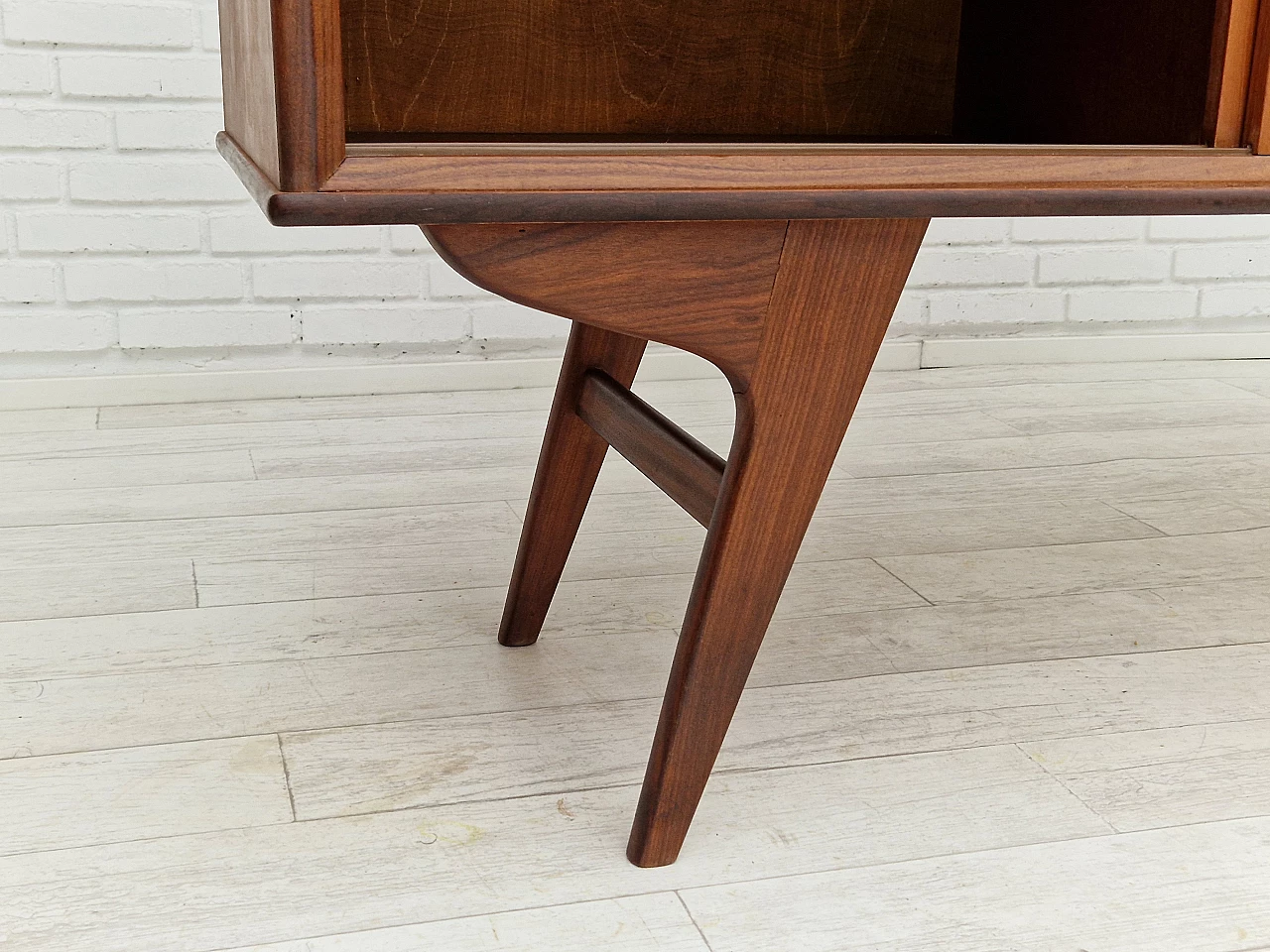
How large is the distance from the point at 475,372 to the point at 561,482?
0.98 meters

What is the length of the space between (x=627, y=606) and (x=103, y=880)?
0.55 m

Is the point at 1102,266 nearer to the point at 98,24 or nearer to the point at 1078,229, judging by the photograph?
the point at 1078,229

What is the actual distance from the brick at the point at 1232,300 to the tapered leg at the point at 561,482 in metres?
1.62

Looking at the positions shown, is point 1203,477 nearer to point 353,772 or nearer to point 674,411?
point 674,411

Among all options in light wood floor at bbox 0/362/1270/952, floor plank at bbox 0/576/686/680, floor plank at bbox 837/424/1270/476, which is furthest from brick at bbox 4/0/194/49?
floor plank at bbox 837/424/1270/476

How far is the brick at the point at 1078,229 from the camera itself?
222 cm

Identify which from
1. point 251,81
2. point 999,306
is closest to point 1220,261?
point 999,306

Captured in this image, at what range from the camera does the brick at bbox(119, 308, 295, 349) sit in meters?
1.93

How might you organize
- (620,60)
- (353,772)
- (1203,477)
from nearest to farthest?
(353,772), (620,60), (1203,477)

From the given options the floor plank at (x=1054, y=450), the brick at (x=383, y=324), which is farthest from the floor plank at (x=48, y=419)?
the floor plank at (x=1054, y=450)

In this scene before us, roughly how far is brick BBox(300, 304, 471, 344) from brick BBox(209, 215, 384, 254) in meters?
0.10

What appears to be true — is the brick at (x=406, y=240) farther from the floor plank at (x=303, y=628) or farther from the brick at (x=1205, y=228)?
the brick at (x=1205, y=228)

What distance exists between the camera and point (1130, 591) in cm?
129

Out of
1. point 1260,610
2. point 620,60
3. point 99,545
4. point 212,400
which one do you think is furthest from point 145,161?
point 1260,610
